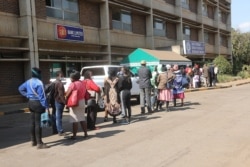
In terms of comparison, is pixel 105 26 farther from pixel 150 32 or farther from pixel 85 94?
pixel 85 94

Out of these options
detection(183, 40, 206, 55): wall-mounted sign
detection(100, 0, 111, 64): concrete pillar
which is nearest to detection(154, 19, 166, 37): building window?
detection(183, 40, 206, 55): wall-mounted sign

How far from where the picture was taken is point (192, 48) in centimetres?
Answer: 4047

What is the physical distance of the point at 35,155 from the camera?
26.1 feet

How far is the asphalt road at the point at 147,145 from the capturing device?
709 cm

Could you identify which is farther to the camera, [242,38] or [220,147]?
[242,38]

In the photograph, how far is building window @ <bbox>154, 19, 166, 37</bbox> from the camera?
36344 millimetres

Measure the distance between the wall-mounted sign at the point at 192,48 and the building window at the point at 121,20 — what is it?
8054 mm

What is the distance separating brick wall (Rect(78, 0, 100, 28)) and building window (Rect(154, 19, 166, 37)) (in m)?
9.84

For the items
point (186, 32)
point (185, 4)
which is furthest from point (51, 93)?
point (186, 32)

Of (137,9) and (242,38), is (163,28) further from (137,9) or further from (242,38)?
(242,38)

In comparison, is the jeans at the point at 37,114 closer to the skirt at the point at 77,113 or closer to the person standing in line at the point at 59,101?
the skirt at the point at 77,113

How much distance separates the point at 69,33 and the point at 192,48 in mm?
20118

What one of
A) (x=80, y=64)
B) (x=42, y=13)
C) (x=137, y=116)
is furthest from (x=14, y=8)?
(x=137, y=116)

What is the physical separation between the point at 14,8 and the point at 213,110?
464 inches
